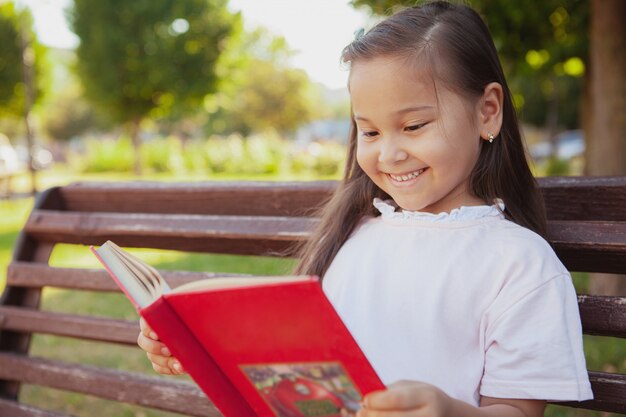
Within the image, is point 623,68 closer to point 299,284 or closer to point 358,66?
point 358,66

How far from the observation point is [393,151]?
1484mm

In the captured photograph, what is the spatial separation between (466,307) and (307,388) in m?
0.44

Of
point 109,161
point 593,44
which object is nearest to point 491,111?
point 593,44

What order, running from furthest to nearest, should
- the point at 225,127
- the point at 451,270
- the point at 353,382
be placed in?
the point at 225,127 → the point at 451,270 → the point at 353,382

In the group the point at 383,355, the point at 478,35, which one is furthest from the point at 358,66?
the point at 383,355

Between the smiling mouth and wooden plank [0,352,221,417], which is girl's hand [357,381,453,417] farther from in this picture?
wooden plank [0,352,221,417]

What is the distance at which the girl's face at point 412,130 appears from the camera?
146 cm

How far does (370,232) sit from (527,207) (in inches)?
15.2

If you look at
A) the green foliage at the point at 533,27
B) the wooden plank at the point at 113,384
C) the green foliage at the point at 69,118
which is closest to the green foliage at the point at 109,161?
the green foliage at the point at 533,27

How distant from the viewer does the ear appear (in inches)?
61.7

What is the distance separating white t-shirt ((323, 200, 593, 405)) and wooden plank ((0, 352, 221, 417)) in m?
0.70

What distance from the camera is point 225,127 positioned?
50.1 meters

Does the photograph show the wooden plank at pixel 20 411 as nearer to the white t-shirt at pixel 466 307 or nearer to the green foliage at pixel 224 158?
the white t-shirt at pixel 466 307

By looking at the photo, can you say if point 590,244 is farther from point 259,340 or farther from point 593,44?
point 593,44
